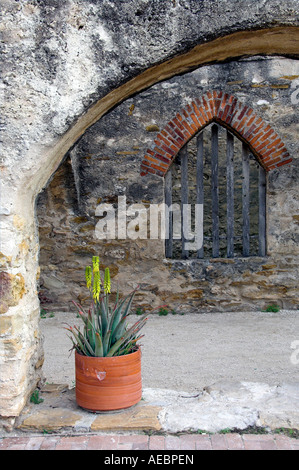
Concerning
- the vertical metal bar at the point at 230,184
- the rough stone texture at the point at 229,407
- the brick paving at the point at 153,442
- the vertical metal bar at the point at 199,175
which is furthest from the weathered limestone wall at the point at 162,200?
the brick paving at the point at 153,442

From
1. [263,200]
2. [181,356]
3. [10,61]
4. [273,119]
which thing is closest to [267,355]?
[181,356]

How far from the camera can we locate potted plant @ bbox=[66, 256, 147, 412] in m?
3.09

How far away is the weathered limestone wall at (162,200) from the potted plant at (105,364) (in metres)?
3.62

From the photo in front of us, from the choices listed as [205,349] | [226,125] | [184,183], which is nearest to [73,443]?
[205,349]

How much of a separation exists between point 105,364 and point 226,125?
175 inches

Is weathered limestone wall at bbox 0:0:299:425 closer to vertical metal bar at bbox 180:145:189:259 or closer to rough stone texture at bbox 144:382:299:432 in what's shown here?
rough stone texture at bbox 144:382:299:432

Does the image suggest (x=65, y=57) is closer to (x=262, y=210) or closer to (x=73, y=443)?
(x=73, y=443)

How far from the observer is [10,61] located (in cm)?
282

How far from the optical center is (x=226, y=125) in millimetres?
6707

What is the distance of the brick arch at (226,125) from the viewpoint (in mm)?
6617
